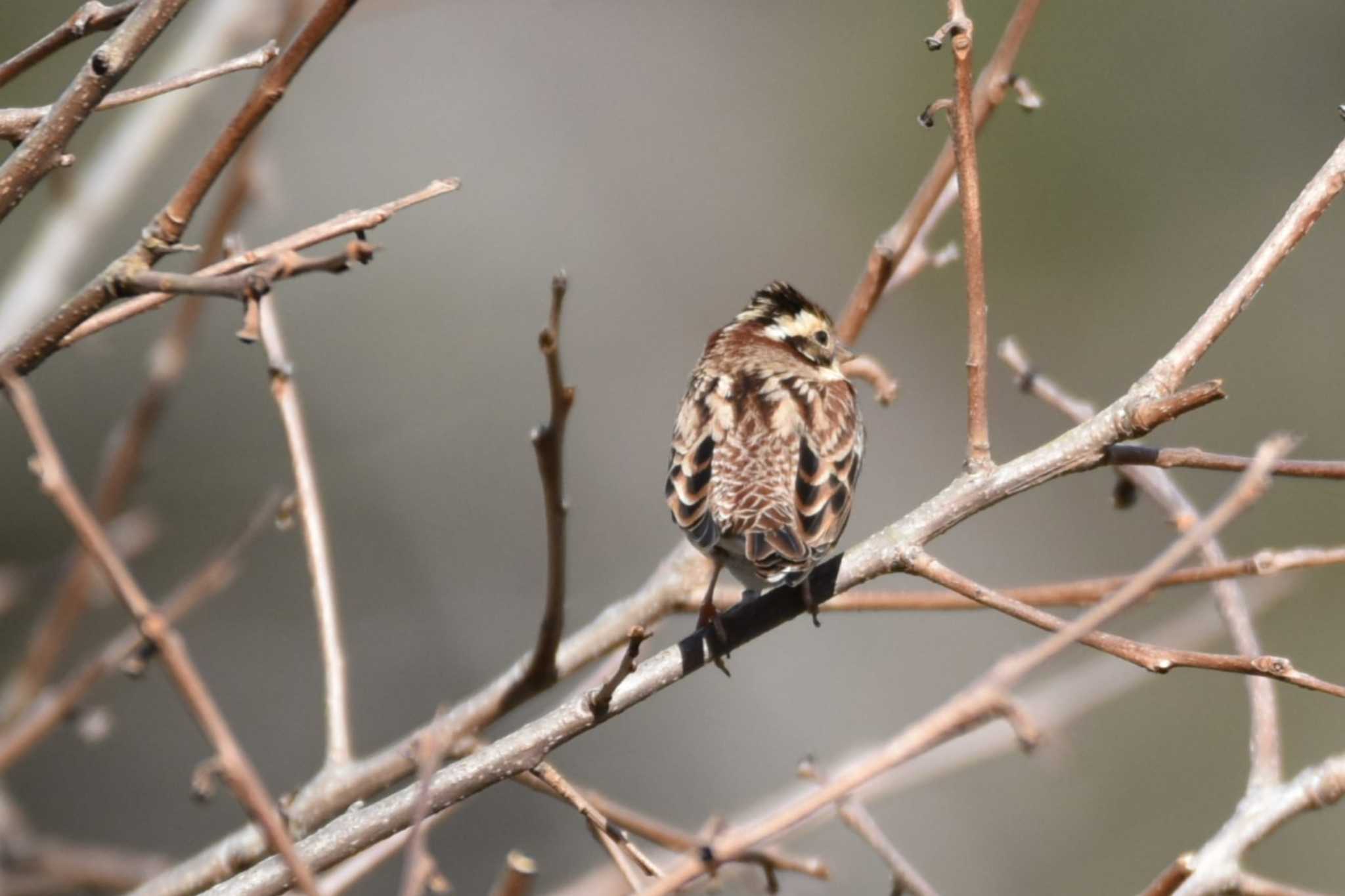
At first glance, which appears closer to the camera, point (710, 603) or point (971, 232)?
point (971, 232)

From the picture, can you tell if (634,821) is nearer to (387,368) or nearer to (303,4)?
(303,4)

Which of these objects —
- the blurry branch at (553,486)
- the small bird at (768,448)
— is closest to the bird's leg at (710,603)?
the small bird at (768,448)

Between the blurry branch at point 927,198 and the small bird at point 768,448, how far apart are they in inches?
12.3

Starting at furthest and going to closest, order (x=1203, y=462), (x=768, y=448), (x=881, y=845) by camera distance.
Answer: (x=768, y=448) < (x=881, y=845) < (x=1203, y=462)

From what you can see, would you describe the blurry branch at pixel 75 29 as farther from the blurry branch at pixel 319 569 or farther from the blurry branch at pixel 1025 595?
the blurry branch at pixel 1025 595

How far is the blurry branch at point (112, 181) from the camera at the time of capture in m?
3.91

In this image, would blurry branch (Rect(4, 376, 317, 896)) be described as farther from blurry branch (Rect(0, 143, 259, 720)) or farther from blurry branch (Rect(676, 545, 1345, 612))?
blurry branch (Rect(0, 143, 259, 720))

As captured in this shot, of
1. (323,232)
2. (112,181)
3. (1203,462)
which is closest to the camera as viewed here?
(323,232)

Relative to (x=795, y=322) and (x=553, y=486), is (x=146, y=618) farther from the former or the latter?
(x=795, y=322)

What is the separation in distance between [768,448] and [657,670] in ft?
4.79

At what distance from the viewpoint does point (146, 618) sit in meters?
1.43

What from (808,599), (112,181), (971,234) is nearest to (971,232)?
(971,234)

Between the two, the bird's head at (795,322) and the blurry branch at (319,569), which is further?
the bird's head at (795,322)

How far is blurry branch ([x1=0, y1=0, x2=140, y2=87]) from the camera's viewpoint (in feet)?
6.93
